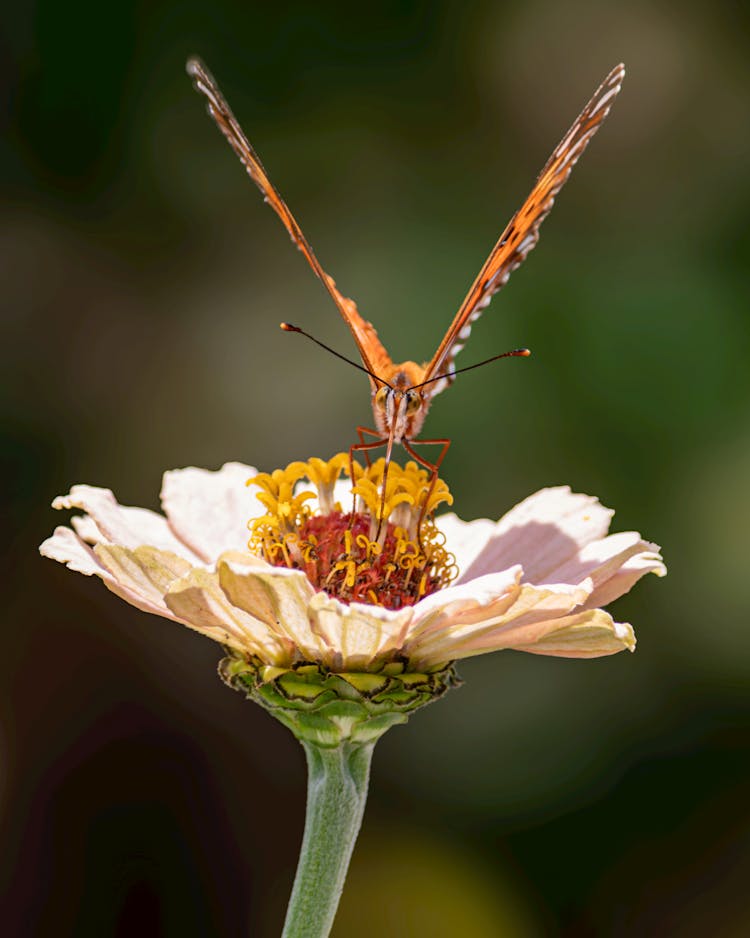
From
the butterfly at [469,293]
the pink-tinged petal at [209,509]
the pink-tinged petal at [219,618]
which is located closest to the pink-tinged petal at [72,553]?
the pink-tinged petal at [219,618]

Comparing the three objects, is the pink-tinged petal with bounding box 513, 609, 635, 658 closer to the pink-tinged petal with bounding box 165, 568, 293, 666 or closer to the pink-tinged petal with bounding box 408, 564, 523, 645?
the pink-tinged petal with bounding box 408, 564, 523, 645

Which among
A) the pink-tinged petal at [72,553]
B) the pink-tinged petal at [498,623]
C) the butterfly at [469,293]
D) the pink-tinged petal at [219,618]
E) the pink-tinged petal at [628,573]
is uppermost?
the butterfly at [469,293]

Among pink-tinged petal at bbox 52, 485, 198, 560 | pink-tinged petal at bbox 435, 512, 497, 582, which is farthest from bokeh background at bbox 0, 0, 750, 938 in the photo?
pink-tinged petal at bbox 52, 485, 198, 560

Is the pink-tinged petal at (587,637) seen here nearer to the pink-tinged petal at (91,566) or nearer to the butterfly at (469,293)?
the butterfly at (469,293)

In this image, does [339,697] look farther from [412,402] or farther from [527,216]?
[527,216]

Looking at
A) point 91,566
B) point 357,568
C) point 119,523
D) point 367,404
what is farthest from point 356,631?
point 367,404

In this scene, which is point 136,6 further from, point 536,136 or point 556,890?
point 556,890
